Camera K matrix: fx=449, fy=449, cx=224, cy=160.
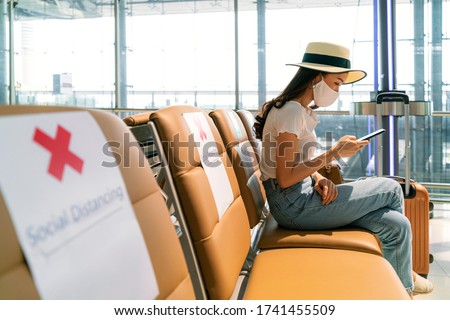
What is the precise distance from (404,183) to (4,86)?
20.5 ft

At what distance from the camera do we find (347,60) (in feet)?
6.68

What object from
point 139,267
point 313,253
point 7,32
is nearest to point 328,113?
point 313,253

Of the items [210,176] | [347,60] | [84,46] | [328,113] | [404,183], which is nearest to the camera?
[210,176]

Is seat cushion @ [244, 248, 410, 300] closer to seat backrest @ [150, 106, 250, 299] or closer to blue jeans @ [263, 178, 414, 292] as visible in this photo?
seat backrest @ [150, 106, 250, 299]

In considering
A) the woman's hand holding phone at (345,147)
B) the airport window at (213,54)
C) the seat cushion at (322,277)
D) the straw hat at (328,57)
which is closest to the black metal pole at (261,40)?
the airport window at (213,54)

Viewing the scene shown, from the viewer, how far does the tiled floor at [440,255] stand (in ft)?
7.82

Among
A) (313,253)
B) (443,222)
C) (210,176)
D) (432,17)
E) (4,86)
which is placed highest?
(432,17)

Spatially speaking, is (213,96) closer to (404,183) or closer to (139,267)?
(404,183)

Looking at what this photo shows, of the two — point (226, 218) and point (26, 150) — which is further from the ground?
point (26, 150)

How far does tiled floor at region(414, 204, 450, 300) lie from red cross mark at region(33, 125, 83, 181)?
2.15m

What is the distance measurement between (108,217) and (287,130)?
123 cm

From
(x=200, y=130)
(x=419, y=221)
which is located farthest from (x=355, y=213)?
(x=419, y=221)

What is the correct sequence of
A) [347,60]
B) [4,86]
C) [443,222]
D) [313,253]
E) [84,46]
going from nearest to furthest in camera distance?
[313,253]
[347,60]
[443,222]
[84,46]
[4,86]

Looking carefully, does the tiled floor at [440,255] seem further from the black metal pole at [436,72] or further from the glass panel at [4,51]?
the glass panel at [4,51]
